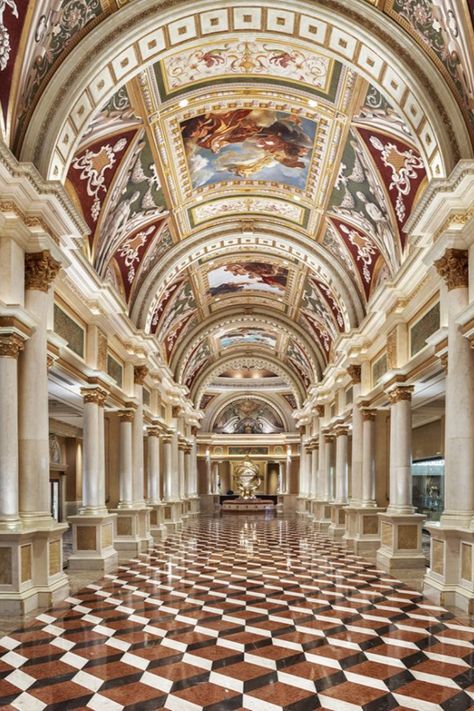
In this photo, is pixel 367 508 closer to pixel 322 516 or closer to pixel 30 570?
pixel 322 516

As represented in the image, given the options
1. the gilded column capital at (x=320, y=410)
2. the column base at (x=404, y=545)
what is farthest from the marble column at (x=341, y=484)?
the column base at (x=404, y=545)

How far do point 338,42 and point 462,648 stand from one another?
9.11 m

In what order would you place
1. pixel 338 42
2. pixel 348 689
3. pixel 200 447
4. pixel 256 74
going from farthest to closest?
pixel 200 447
pixel 256 74
pixel 338 42
pixel 348 689

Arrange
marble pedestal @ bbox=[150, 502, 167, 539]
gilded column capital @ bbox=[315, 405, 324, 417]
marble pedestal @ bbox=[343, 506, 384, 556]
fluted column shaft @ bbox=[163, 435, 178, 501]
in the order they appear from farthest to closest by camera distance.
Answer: gilded column capital @ bbox=[315, 405, 324, 417] < fluted column shaft @ bbox=[163, 435, 178, 501] < marble pedestal @ bbox=[150, 502, 167, 539] < marble pedestal @ bbox=[343, 506, 384, 556]

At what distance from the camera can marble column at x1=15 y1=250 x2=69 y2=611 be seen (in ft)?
29.7

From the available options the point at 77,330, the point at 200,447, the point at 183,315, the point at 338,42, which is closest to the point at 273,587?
the point at 77,330

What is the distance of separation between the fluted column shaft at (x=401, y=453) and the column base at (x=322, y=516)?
10456mm

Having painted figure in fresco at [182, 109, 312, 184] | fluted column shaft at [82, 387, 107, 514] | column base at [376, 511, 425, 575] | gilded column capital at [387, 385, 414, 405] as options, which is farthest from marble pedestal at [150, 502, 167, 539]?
painted figure in fresco at [182, 109, 312, 184]

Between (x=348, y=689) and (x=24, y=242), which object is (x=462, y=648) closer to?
(x=348, y=689)

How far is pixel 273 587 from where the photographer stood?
1095 centimetres

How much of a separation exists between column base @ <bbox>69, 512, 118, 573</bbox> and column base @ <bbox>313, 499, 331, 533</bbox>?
12148mm

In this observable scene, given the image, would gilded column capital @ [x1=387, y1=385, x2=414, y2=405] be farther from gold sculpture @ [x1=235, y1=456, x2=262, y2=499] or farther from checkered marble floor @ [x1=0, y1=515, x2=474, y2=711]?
gold sculpture @ [x1=235, y1=456, x2=262, y2=499]

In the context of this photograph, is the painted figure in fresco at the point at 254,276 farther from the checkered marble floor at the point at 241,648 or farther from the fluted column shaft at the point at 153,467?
the checkered marble floor at the point at 241,648

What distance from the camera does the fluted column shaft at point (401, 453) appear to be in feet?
43.3
